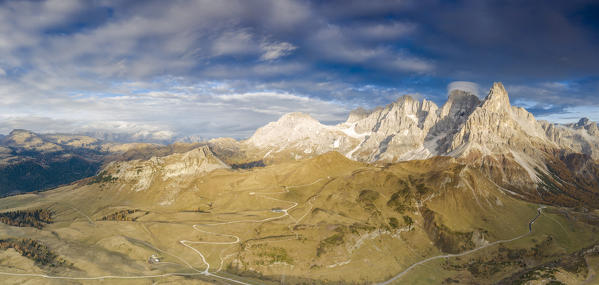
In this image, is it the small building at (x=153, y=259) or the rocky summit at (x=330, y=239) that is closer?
the rocky summit at (x=330, y=239)

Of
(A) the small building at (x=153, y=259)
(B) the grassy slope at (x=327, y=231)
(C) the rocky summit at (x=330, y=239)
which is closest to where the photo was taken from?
(C) the rocky summit at (x=330, y=239)

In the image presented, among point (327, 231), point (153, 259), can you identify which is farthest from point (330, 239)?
point (153, 259)

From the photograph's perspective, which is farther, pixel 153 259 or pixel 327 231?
pixel 327 231

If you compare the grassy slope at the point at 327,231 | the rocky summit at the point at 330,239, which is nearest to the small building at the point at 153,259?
the rocky summit at the point at 330,239

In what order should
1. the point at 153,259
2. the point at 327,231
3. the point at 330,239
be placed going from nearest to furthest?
the point at 153,259 < the point at 330,239 < the point at 327,231

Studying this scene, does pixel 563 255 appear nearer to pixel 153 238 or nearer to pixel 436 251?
pixel 436 251

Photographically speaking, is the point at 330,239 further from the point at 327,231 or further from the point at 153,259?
the point at 153,259

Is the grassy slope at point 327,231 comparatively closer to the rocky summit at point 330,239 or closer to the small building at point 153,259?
the rocky summit at point 330,239

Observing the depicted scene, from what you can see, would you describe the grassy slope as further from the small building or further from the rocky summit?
the small building

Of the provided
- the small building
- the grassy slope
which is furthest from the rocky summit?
the grassy slope

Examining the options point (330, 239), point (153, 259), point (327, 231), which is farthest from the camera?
point (327, 231)

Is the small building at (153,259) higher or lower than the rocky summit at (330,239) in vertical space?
lower
